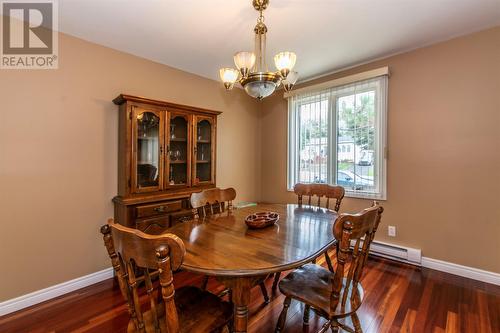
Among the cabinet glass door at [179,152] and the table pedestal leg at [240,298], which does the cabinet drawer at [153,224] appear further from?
the table pedestal leg at [240,298]

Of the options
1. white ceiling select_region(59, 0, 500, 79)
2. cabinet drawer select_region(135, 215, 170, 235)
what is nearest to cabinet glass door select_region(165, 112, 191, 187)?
cabinet drawer select_region(135, 215, 170, 235)

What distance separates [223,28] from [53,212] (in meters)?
2.28

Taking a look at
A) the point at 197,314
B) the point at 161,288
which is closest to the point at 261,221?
the point at 197,314

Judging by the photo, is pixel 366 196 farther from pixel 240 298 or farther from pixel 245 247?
pixel 240 298

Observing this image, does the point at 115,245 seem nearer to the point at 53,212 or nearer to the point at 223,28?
the point at 53,212

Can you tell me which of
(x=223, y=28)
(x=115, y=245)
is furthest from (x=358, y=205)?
(x=115, y=245)

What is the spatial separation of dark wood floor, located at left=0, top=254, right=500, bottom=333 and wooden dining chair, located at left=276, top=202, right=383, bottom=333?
42 cm

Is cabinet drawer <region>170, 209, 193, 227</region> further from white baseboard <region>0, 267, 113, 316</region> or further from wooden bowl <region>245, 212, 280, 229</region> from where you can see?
wooden bowl <region>245, 212, 280, 229</region>

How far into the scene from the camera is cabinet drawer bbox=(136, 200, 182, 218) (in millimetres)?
2249

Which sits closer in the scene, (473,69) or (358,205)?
(473,69)

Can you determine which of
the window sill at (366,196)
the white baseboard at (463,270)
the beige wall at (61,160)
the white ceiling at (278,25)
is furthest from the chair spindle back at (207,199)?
the white baseboard at (463,270)

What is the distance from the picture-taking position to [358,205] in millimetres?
2971

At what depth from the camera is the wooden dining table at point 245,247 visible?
1.04 meters

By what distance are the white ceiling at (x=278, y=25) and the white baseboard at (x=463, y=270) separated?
231 cm
